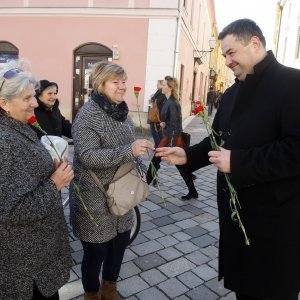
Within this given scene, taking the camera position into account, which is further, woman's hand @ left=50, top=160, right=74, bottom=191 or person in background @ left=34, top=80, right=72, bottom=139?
person in background @ left=34, top=80, right=72, bottom=139

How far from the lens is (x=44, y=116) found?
3762 millimetres

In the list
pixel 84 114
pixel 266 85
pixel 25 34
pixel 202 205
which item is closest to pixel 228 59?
pixel 266 85

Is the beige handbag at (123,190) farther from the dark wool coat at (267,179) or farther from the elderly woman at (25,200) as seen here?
the dark wool coat at (267,179)

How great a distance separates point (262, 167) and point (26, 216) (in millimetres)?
1153

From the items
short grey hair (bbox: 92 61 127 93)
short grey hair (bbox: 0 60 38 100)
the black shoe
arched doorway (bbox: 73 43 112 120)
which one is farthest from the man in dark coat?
arched doorway (bbox: 73 43 112 120)

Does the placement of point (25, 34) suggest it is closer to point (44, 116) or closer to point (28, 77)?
point (44, 116)

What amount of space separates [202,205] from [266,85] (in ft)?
11.7

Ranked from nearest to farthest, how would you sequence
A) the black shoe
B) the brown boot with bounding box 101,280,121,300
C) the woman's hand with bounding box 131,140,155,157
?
the woman's hand with bounding box 131,140,155,157 → the brown boot with bounding box 101,280,121,300 → the black shoe

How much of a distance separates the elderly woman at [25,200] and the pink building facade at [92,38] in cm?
977

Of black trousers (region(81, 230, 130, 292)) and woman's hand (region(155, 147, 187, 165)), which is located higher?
woman's hand (region(155, 147, 187, 165))

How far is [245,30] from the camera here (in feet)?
5.71

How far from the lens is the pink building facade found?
1115 cm

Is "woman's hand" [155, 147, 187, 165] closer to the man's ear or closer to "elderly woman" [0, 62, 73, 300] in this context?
"elderly woman" [0, 62, 73, 300]

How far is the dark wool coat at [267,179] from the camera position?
1578 mm
